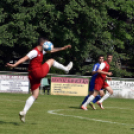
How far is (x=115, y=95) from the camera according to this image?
24.0 metres

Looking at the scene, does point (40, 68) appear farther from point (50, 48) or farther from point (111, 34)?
point (111, 34)

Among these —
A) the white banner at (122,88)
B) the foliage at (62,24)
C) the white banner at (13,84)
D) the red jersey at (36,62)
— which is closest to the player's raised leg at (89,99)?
the red jersey at (36,62)

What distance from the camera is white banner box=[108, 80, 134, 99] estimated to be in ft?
78.6

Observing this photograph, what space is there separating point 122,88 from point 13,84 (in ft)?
21.5

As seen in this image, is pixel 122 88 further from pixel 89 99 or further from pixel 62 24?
pixel 89 99

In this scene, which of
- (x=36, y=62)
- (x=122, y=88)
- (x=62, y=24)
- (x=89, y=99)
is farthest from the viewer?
(x=62, y=24)

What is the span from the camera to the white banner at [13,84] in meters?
24.0

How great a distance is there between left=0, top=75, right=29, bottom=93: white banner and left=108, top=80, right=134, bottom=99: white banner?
Result: 16.8 ft

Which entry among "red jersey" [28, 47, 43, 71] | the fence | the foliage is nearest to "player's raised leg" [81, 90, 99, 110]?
"red jersey" [28, 47, 43, 71]

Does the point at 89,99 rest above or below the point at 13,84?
above

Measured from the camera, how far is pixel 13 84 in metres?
24.1

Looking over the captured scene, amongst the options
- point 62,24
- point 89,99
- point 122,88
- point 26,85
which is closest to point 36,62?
point 89,99

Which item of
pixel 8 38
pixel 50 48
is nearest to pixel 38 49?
pixel 50 48

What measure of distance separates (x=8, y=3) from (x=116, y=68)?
1072 cm
